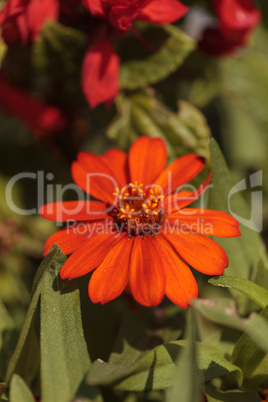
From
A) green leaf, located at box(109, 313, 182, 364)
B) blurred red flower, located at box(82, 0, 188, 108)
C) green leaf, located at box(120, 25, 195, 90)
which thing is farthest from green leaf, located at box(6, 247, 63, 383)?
green leaf, located at box(120, 25, 195, 90)

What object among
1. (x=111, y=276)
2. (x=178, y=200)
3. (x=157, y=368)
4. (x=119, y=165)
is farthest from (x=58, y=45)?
(x=157, y=368)

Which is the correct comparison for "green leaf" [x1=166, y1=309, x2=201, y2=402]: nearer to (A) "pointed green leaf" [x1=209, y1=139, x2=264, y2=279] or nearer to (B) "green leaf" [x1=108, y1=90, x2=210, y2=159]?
(A) "pointed green leaf" [x1=209, y1=139, x2=264, y2=279]

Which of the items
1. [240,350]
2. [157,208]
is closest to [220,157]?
[157,208]

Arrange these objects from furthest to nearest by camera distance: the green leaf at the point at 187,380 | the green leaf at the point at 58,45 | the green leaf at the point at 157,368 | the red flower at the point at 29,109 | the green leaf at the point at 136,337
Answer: the red flower at the point at 29,109, the green leaf at the point at 58,45, the green leaf at the point at 136,337, the green leaf at the point at 157,368, the green leaf at the point at 187,380

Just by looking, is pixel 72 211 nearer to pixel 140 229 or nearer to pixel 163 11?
pixel 140 229

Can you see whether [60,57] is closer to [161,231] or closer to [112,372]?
[161,231]

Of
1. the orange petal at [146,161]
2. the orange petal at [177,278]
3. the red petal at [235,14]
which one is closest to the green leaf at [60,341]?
the orange petal at [177,278]

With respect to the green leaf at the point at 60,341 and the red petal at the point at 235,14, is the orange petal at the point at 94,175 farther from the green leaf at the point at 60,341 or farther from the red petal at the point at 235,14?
the red petal at the point at 235,14
